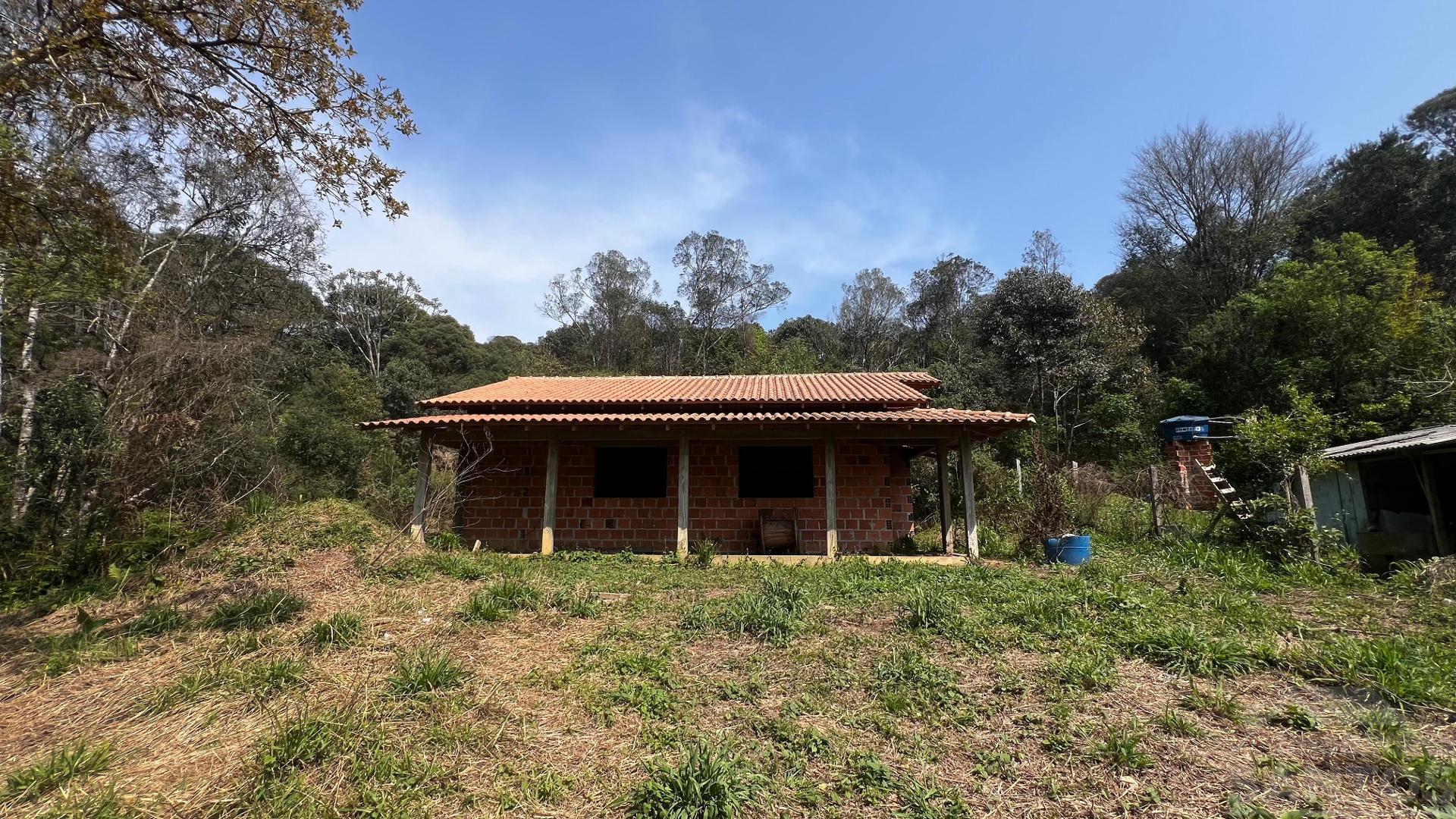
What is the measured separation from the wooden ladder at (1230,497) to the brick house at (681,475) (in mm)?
3425

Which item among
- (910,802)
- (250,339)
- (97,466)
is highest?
(250,339)

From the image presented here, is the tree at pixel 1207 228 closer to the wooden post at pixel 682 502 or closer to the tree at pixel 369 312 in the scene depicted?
the wooden post at pixel 682 502

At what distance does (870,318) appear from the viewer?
35812 mm

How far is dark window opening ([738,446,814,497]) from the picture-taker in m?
10.8

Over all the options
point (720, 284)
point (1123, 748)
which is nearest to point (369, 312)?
point (720, 284)

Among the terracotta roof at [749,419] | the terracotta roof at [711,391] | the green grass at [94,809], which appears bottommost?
the green grass at [94,809]

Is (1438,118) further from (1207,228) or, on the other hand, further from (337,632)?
(337,632)

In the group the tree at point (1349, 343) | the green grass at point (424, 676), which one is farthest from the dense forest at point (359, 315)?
the green grass at point (424, 676)

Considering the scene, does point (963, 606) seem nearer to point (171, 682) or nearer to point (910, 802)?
point (910, 802)

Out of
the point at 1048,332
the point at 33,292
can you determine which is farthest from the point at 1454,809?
the point at 1048,332

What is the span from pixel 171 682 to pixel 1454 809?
25.6 ft

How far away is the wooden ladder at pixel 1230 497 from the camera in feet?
27.1

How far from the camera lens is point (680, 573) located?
328 inches

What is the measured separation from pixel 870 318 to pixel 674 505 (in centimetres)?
2781
